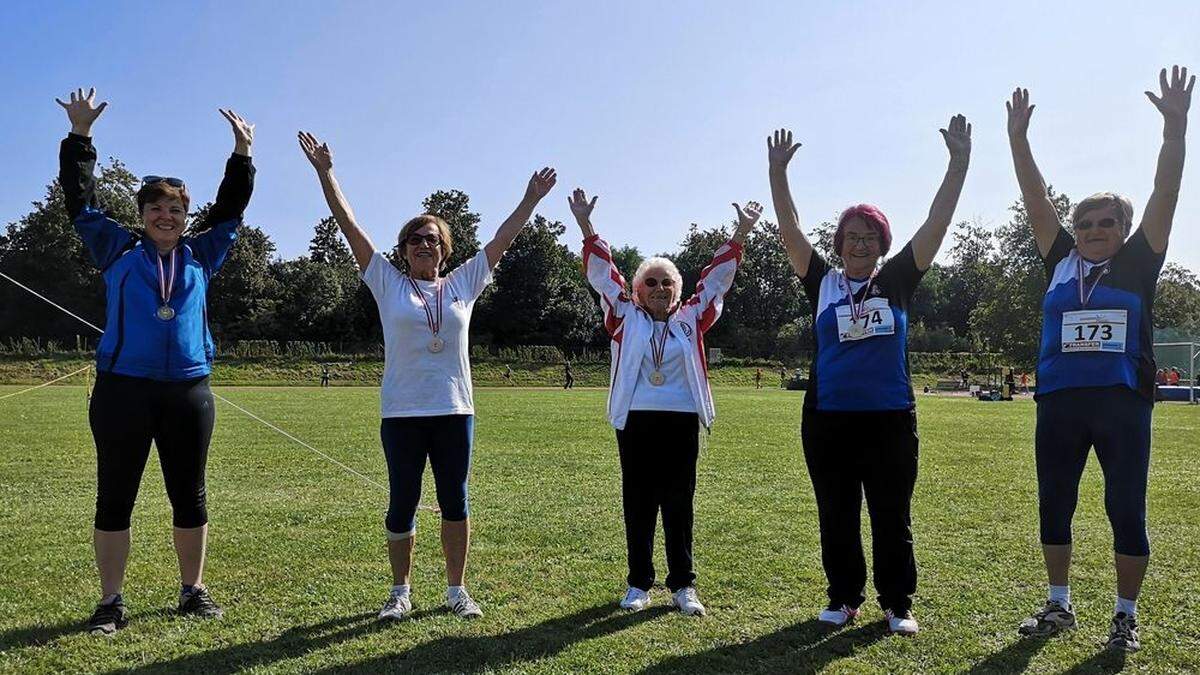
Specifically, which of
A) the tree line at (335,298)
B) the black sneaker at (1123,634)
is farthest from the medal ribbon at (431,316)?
the tree line at (335,298)

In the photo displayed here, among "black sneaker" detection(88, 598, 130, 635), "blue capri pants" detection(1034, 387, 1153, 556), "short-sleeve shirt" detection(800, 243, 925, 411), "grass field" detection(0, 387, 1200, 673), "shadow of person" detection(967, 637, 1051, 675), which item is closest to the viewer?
"shadow of person" detection(967, 637, 1051, 675)

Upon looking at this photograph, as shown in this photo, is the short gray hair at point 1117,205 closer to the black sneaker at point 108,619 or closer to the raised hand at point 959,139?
the raised hand at point 959,139

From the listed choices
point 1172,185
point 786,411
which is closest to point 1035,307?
point 786,411

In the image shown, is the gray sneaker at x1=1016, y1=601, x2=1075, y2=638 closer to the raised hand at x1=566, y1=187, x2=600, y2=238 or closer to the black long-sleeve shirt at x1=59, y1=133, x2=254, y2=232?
the raised hand at x1=566, y1=187, x2=600, y2=238

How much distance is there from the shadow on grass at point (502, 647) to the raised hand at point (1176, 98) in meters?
3.47

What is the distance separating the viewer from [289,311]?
6178 centimetres

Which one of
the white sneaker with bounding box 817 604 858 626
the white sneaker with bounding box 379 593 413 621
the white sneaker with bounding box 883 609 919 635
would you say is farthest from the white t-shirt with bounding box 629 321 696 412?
the white sneaker with bounding box 379 593 413 621

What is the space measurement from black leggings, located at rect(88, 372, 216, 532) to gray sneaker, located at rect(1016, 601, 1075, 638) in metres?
4.17

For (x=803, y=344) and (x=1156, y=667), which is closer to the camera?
(x=1156, y=667)

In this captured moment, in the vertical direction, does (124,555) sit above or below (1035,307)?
below

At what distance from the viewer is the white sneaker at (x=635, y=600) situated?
432 centimetres

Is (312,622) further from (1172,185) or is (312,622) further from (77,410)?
(77,410)

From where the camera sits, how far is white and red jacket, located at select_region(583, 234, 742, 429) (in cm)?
444

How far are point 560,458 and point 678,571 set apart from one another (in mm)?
6598
